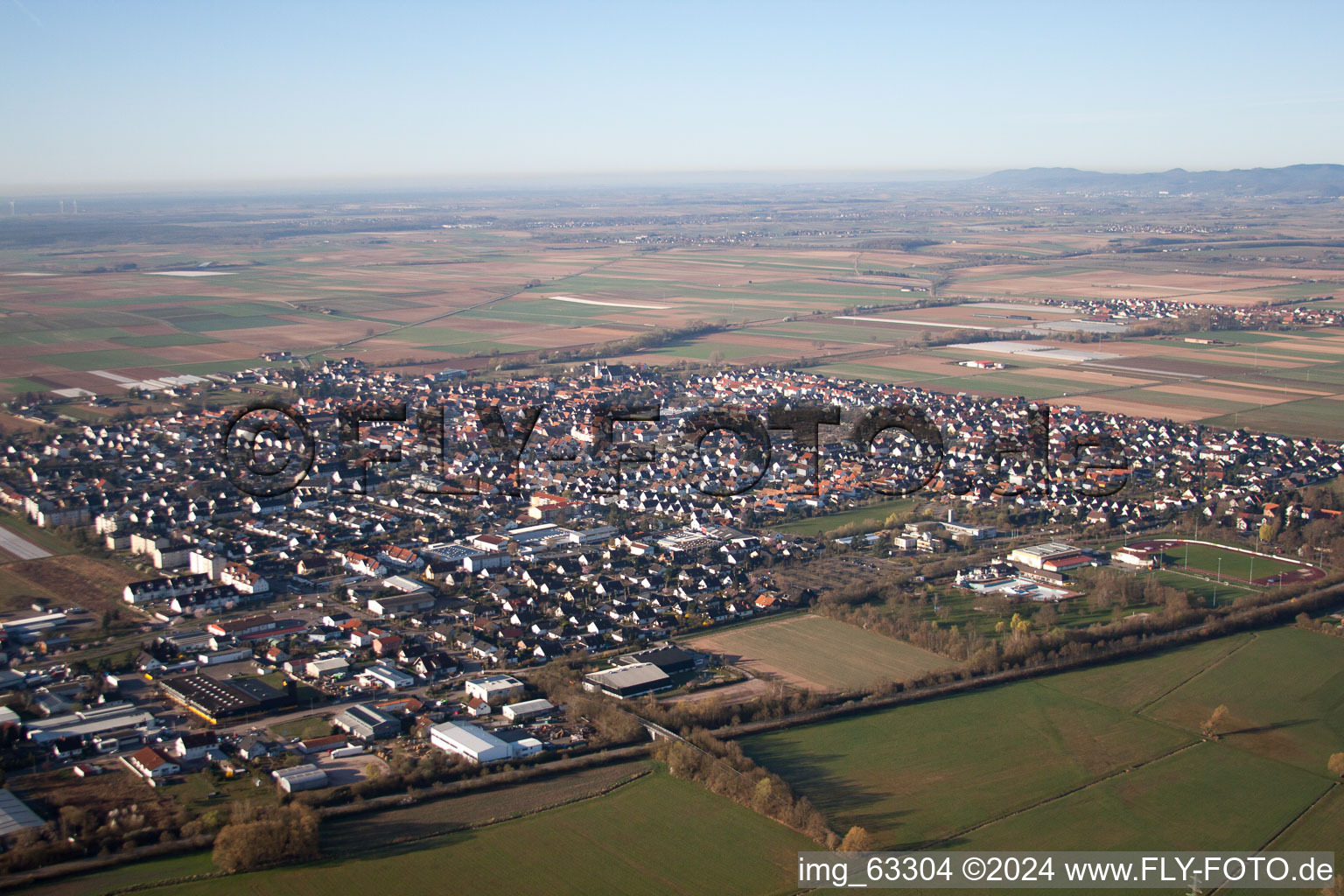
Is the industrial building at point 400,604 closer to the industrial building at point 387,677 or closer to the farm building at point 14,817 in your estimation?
the industrial building at point 387,677

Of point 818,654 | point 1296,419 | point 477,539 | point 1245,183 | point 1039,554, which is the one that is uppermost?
point 1245,183

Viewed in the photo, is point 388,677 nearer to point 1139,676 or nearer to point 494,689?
point 494,689

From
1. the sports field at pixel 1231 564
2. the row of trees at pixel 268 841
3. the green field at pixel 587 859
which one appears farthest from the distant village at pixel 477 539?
the green field at pixel 587 859

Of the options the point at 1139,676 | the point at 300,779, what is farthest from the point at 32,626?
the point at 1139,676

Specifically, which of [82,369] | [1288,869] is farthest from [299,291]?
[1288,869]

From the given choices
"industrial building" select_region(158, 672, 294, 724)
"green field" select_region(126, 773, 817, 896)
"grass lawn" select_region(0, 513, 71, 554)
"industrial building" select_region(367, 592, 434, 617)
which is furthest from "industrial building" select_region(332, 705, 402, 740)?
"grass lawn" select_region(0, 513, 71, 554)

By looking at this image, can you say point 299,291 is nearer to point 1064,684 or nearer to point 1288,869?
point 1064,684

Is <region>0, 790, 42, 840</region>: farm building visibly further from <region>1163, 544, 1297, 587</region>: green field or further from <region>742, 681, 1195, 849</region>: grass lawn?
<region>1163, 544, 1297, 587</region>: green field
